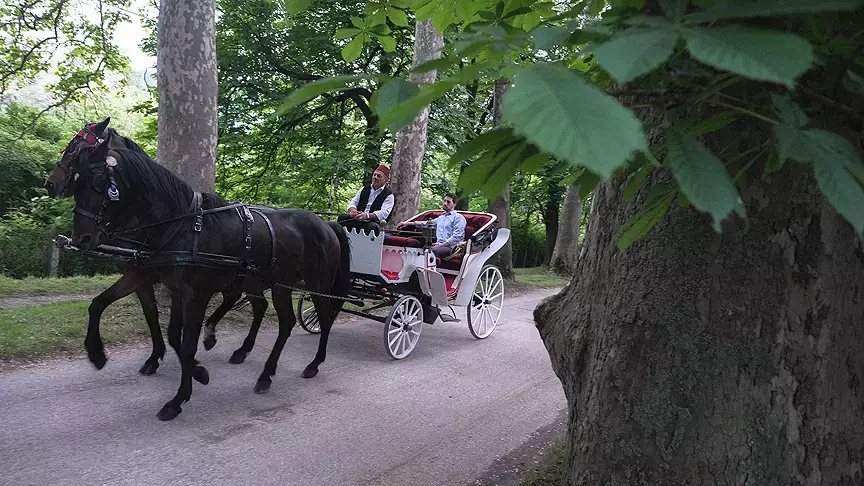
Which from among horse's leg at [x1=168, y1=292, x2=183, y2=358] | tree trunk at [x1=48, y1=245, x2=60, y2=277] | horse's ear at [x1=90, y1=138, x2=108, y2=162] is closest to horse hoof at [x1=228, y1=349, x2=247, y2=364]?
horse's leg at [x1=168, y1=292, x2=183, y2=358]

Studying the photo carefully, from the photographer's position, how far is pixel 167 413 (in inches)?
159

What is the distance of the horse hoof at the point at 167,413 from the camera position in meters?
4.01

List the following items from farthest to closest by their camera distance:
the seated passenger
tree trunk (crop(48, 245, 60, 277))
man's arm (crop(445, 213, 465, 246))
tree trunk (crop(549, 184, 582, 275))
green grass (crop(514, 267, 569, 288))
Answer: tree trunk (crop(549, 184, 582, 275)) < green grass (crop(514, 267, 569, 288)) < tree trunk (crop(48, 245, 60, 277)) < man's arm (crop(445, 213, 465, 246)) < the seated passenger

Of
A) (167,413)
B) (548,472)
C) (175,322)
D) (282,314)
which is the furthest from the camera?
(282,314)

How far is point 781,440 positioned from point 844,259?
0.59m

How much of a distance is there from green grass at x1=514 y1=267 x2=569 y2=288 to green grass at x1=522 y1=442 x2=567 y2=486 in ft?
33.9

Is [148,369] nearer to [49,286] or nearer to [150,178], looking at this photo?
[150,178]

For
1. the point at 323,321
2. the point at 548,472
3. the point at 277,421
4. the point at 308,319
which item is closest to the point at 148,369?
the point at 277,421

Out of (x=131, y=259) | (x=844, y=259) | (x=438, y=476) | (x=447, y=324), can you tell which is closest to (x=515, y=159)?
(x=844, y=259)

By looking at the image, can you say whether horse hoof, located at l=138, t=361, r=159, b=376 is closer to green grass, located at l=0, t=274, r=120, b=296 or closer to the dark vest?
the dark vest

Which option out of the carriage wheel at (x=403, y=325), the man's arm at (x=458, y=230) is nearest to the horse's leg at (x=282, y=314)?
the carriage wheel at (x=403, y=325)

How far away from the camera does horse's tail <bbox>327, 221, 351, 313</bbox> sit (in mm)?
6129

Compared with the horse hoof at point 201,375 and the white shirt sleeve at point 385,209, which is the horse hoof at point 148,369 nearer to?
the horse hoof at point 201,375

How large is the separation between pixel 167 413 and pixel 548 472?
2678 millimetres
